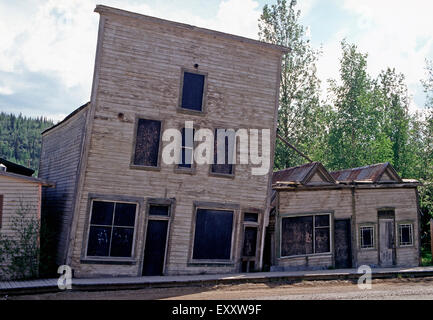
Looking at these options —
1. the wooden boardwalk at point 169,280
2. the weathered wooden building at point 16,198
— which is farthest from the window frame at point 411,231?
the weathered wooden building at point 16,198

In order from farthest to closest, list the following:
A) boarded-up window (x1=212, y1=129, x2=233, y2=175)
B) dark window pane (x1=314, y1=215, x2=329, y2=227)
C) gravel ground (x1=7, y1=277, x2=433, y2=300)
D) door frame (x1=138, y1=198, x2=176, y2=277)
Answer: dark window pane (x1=314, y1=215, x2=329, y2=227)
boarded-up window (x1=212, y1=129, x2=233, y2=175)
door frame (x1=138, y1=198, x2=176, y2=277)
gravel ground (x1=7, y1=277, x2=433, y2=300)

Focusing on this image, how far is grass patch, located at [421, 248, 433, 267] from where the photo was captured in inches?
813

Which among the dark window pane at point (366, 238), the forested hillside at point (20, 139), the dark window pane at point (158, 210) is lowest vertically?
the dark window pane at point (366, 238)

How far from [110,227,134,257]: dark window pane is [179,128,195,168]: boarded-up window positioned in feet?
10.7

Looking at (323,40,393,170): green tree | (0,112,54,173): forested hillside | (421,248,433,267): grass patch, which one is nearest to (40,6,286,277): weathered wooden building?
(421,248,433,267): grass patch

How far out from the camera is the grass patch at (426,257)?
20.6m

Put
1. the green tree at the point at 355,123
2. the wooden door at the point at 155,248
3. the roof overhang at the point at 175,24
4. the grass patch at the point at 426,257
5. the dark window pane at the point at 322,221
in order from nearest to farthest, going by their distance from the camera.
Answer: the roof overhang at the point at 175,24, the wooden door at the point at 155,248, the dark window pane at the point at 322,221, the grass patch at the point at 426,257, the green tree at the point at 355,123

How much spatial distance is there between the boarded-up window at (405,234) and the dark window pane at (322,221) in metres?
4.14

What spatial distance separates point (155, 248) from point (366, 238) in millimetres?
10160

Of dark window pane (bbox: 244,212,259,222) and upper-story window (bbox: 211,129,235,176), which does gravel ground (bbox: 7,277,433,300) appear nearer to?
dark window pane (bbox: 244,212,259,222)

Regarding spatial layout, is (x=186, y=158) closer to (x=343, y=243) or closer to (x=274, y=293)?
(x=274, y=293)

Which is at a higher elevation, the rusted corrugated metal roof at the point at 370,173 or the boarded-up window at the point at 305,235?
the rusted corrugated metal roof at the point at 370,173

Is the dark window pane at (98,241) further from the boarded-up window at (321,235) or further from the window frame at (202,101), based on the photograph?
the boarded-up window at (321,235)
